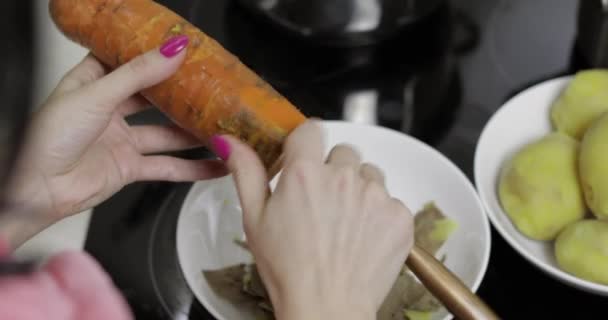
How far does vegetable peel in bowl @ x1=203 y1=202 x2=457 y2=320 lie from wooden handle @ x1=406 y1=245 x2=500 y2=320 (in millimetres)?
118

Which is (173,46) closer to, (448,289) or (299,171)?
(299,171)

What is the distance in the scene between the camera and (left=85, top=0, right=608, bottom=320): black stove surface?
28.4 inches

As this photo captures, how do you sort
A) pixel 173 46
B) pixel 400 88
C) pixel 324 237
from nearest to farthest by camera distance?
1. pixel 324 237
2. pixel 173 46
3. pixel 400 88

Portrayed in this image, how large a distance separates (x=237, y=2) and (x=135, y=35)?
343 mm

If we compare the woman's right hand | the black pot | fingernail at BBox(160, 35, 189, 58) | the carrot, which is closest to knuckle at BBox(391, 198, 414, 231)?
the woman's right hand

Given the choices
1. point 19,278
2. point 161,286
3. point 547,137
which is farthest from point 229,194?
point 19,278

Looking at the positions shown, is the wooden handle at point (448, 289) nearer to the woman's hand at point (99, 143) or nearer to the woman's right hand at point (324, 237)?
the woman's right hand at point (324, 237)

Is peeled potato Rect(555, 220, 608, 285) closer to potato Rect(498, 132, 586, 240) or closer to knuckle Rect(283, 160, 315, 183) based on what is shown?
potato Rect(498, 132, 586, 240)

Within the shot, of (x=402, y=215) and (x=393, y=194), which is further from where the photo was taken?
(x=393, y=194)

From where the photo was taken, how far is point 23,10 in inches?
10.4

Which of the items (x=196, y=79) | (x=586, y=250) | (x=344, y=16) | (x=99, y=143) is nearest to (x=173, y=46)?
(x=196, y=79)

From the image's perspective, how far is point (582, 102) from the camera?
2.41 ft

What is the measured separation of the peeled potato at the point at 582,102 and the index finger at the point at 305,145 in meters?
0.31

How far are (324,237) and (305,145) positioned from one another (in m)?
0.09
